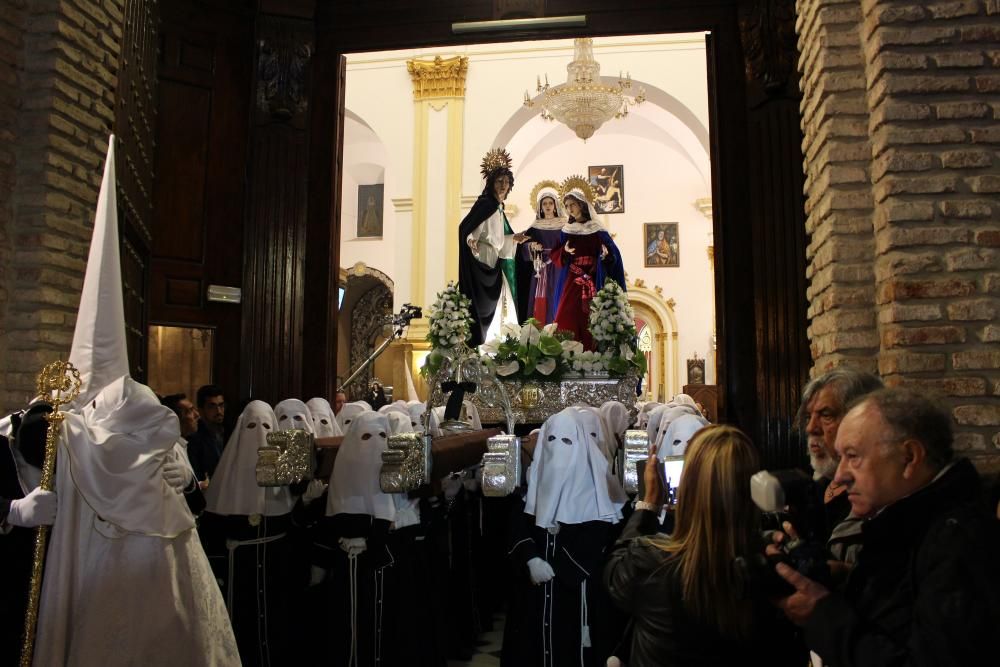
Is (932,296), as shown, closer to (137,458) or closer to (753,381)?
(137,458)

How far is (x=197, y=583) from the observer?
156 inches

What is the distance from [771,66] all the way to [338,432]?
5353 mm

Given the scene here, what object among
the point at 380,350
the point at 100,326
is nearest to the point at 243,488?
the point at 100,326

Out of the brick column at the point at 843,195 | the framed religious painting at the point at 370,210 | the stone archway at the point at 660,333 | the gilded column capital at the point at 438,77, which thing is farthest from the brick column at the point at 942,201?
the stone archway at the point at 660,333

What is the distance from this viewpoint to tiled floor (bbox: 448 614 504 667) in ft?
19.9

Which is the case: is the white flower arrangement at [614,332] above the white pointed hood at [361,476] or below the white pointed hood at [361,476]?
above

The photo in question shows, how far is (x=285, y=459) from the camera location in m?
5.01

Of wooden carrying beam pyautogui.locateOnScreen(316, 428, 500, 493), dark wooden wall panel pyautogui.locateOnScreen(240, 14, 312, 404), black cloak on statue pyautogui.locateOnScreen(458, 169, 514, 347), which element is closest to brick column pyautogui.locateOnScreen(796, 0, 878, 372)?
wooden carrying beam pyautogui.locateOnScreen(316, 428, 500, 493)

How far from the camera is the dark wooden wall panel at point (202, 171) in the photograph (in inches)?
340

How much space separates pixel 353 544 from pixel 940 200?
357 cm

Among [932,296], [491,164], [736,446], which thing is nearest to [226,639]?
[736,446]

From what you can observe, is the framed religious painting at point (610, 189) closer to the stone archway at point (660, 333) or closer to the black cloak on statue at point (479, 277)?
the stone archway at point (660, 333)

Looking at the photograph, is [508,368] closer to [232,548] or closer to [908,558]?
[232,548]

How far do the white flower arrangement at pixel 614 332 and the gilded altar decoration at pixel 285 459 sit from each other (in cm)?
438
